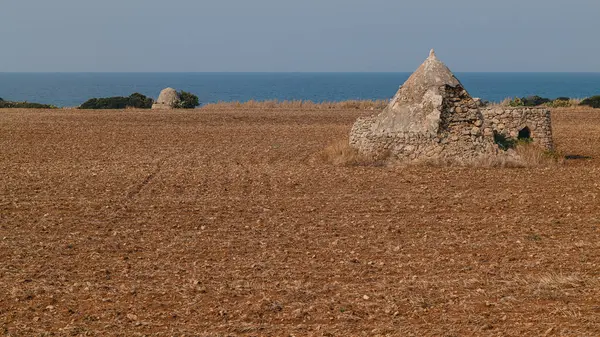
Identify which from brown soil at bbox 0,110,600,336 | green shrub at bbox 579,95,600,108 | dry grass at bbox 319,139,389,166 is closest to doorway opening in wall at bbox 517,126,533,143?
brown soil at bbox 0,110,600,336

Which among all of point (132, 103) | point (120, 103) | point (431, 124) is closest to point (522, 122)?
point (431, 124)

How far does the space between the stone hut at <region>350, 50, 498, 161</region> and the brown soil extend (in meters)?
0.82

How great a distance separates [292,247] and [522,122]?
40.0 ft

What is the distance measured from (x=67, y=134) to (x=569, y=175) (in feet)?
54.3

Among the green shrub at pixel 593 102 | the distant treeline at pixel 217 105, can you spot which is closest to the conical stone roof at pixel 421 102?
the distant treeline at pixel 217 105

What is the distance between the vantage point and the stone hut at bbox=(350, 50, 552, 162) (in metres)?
18.7

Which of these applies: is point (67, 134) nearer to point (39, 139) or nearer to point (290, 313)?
point (39, 139)

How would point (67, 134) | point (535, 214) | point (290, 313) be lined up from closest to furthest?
point (290, 313) < point (535, 214) < point (67, 134)

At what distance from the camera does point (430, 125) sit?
18.8m

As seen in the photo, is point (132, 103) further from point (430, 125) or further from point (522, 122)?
point (430, 125)

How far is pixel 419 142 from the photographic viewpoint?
18.8 m

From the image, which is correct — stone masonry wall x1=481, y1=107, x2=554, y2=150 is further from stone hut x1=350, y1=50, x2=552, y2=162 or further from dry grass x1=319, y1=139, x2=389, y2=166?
dry grass x1=319, y1=139, x2=389, y2=166

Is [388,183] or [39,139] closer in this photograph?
[388,183]

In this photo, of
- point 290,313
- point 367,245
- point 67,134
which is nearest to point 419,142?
point 367,245
